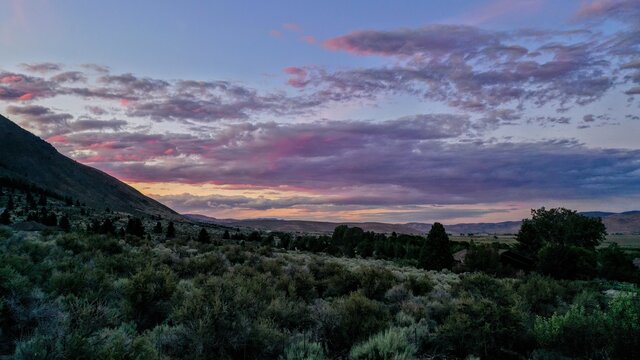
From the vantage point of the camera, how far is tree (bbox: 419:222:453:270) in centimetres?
4756

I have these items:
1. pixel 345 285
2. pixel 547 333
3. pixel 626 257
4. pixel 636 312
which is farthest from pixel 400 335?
pixel 626 257

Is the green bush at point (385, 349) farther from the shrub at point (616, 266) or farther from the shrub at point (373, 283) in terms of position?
the shrub at point (616, 266)

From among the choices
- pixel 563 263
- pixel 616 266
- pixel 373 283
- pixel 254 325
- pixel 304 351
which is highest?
pixel 254 325

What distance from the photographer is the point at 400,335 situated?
849 cm

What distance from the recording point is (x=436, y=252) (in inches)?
1885

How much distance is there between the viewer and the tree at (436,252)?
4756cm

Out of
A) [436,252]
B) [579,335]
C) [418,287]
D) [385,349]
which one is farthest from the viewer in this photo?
[436,252]

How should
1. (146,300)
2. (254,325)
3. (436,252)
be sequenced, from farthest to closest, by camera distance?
(436,252) → (146,300) → (254,325)

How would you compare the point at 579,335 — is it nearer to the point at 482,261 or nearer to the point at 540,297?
the point at 540,297

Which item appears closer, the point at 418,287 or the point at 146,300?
the point at 146,300

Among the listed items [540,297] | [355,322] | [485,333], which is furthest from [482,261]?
[355,322]

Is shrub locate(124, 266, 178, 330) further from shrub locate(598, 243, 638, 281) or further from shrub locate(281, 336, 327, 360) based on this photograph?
shrub locate(598, 243, 638, 281)

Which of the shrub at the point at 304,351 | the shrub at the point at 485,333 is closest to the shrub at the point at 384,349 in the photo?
the shrub at the point at 304,351

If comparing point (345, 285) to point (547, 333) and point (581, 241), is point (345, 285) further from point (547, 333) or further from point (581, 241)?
point (581, 241)
